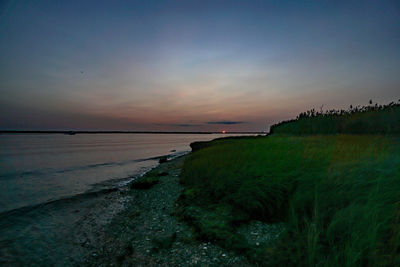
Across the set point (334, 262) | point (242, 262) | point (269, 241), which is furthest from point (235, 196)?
point (334, 262)

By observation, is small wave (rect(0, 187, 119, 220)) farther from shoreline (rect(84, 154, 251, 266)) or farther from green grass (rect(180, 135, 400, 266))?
green grass (rect(180, 135, 400, 266))

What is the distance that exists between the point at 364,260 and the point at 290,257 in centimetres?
104

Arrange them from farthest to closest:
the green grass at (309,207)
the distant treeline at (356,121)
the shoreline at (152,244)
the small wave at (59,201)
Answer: the distant treeline at (356,121) → the small wave at (59,201) → the shoreline at (152,244) → the green grass at (309,207)

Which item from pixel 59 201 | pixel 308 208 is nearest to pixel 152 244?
pixel 308 208

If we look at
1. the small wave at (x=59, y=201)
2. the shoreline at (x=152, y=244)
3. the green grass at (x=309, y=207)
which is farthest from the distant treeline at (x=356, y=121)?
the small wave at (x=59, y=201)

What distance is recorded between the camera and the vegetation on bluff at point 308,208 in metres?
2.88

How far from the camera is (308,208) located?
4.63m

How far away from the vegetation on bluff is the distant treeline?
10.4m

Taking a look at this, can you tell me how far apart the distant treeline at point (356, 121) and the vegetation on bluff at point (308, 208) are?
34.3 feet

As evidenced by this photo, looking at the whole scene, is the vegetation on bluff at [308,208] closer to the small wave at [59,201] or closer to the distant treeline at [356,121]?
the small wave at [59,201]

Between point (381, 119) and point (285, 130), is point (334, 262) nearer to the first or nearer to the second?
point (381, 119)

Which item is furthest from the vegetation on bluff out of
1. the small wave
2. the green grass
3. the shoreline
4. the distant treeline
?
the distant treeline

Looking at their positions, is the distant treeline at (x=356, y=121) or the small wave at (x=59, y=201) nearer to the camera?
the small wave at (x=59, y=201)

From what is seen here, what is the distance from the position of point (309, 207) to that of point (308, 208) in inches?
1.8
